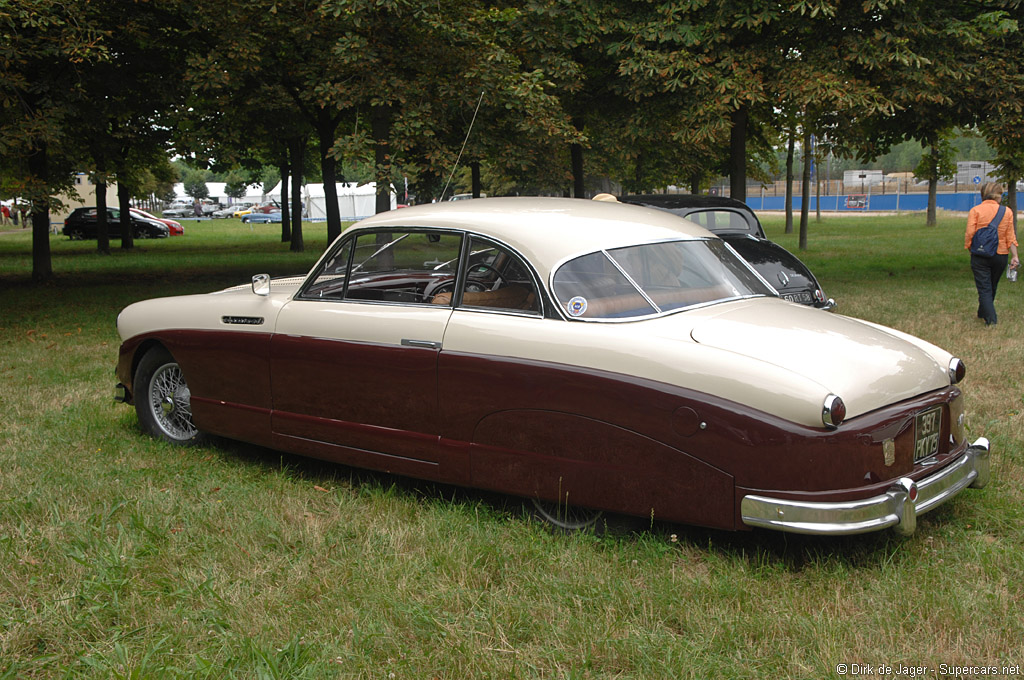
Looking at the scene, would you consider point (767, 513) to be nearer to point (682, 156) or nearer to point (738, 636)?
point (738, 636)

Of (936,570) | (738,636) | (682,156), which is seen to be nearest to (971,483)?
(936,570)

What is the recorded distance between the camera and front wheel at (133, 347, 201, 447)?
5805 millimetres

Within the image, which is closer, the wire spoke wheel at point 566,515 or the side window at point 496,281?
the wire spoke wheel at point 566,515

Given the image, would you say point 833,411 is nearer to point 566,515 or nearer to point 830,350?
point 830,350

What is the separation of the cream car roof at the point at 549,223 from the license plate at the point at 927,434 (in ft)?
4.88

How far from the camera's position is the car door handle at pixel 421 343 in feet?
14.4

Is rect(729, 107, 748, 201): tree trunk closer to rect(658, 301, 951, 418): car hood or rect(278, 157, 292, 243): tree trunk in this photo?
rect(658, 301, 951, 418): car hood

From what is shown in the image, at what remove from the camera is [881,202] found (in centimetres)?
6550

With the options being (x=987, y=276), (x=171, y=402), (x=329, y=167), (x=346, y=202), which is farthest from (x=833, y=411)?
(x=346, y=202)

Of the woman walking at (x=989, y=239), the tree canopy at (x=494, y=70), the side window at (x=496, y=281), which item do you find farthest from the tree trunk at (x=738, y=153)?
the side window at (x=496, y=281)

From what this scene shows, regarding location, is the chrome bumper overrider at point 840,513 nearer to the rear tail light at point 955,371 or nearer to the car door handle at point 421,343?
the rear tail light at point 955,371

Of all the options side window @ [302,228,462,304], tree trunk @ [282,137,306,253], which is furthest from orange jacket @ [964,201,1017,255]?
tree trunk @ [282,137,306,253]

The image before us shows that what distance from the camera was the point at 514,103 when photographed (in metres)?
12.6

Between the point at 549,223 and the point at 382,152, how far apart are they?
9.16m
